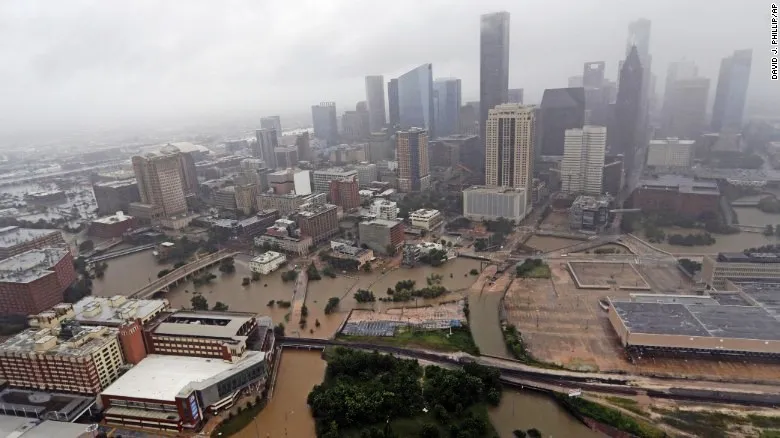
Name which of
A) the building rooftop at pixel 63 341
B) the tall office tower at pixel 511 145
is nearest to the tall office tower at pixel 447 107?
the tall office tower at pixel 511 145

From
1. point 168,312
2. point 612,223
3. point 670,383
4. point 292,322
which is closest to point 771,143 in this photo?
point 612,223

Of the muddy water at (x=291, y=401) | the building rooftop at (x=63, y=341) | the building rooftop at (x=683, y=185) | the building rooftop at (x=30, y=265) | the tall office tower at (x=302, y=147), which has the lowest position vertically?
the muddy water at (x=291, y=401)

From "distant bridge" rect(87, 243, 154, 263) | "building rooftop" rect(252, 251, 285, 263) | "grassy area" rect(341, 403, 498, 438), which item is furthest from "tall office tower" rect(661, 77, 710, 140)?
"distant bridge" rect(87, 243, 154, 263)

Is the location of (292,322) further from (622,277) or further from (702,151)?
(702,151)

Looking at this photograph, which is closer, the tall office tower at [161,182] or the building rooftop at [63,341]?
the building rooftop at [63,341]

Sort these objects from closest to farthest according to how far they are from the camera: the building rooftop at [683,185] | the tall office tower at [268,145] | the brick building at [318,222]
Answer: the brick building at [318,222], the building rooftop at [683,185], the tall office tower at [268,145]

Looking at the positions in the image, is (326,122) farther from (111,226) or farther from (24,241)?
(24,241)

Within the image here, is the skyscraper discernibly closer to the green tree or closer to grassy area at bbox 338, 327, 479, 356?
the green tree

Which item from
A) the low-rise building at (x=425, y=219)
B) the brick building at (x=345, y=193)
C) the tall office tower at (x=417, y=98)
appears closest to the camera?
the low-rise building at (x=425, y=219)

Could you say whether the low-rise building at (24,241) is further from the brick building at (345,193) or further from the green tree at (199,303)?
the brick building at (345,193)
